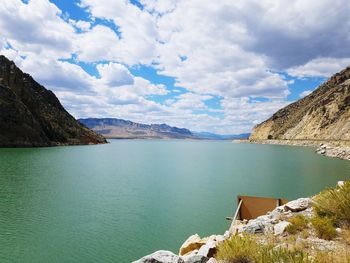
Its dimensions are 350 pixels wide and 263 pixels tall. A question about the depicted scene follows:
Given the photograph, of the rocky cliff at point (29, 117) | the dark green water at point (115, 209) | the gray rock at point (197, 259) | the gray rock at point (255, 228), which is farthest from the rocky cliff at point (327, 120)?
the gray rock at point (197, 259)

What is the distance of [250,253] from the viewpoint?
8.62m

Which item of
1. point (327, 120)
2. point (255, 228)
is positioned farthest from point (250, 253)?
point (327, 120)

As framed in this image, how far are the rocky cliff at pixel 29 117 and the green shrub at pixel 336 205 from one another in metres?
106

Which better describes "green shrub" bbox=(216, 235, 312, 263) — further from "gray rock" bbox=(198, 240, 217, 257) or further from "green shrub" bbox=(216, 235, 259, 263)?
"gray rock" bbox=(198, 240, 217, 257)

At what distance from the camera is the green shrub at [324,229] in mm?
10500

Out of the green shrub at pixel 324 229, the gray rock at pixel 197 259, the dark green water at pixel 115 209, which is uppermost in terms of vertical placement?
the green shrub at pixel 324 229

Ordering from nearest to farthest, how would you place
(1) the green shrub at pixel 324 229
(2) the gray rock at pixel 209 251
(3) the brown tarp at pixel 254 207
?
(2) the gray rock at pixel 209 251
(1) the green shrub at pixel 324 229
(3) the brown tarp at pixel 254 207

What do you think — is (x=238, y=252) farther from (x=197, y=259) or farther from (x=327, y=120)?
(x=327, y=120)

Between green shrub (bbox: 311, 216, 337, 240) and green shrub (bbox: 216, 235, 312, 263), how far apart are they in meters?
2.28

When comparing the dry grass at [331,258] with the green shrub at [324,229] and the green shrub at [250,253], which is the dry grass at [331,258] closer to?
the green shrub at [250,253]

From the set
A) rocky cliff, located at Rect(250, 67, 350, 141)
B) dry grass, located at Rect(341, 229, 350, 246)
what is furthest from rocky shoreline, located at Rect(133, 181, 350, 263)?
rocky cliff, located at Rect(250, 67, 350, 141)

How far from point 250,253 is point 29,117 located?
397ft

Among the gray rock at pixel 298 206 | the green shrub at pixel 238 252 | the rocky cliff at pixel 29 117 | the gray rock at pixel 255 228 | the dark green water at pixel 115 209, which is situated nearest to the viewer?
the green shrub at pixel 238 252

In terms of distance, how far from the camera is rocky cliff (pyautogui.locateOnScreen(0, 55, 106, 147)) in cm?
10956
